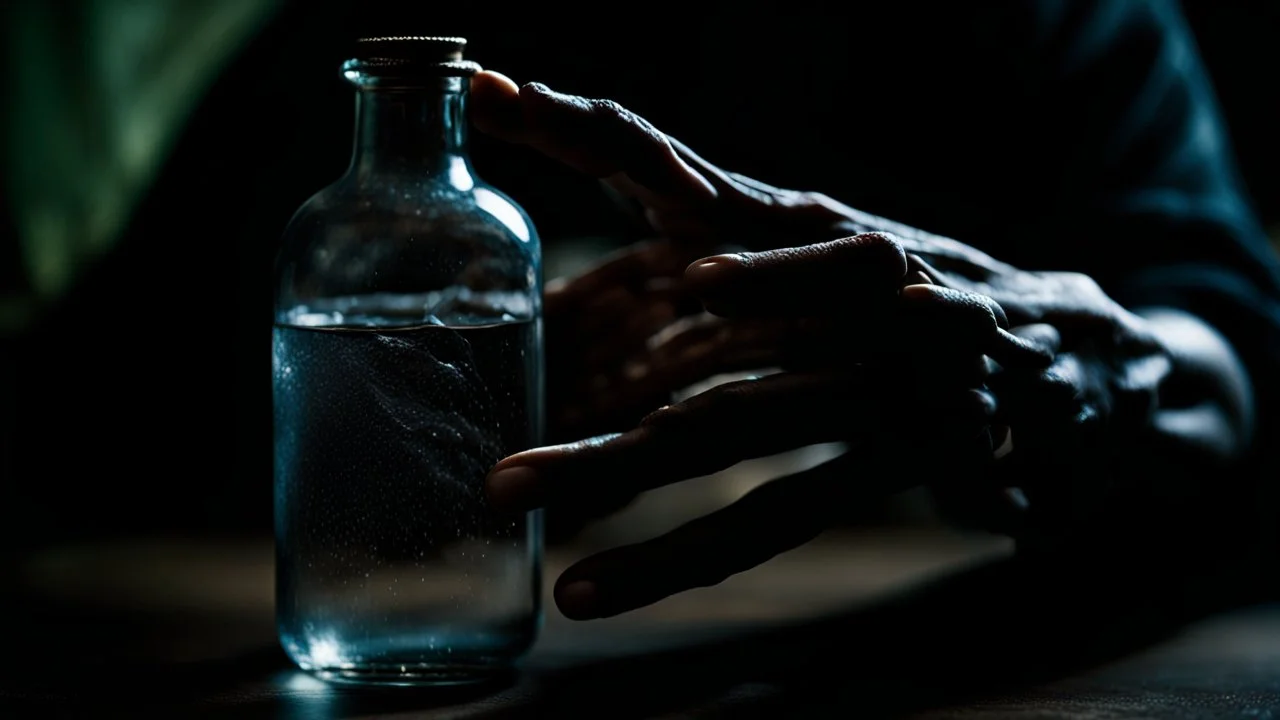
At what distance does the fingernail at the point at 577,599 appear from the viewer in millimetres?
671

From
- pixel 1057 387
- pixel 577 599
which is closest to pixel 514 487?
pixel 577 599

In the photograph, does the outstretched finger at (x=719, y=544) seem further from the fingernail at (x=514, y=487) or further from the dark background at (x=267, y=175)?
the dark background at (x=267, y=175)

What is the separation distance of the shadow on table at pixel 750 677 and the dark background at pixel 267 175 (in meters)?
0.65

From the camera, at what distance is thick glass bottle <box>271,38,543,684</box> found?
0.71 metres

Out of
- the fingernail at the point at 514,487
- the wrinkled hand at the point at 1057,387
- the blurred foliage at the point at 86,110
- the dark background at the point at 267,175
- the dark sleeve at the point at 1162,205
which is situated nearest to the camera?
the fingernail at the point at 514,487

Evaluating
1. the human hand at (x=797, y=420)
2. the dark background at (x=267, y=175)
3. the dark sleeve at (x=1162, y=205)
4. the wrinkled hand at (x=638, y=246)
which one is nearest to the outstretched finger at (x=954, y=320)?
the human hand at (x=797, y=420)

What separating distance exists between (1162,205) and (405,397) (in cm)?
87

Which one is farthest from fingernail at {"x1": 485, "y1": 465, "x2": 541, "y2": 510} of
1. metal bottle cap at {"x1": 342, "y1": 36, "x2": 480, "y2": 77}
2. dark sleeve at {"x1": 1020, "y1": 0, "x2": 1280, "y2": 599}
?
dark sleeve at {"x1": 1020, "y1": 0, "x2": 1280, "y2": 599}

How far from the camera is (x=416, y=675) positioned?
2.33ft

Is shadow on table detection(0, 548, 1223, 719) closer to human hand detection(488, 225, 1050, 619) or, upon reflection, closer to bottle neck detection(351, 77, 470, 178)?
human hand detection(488, 225, 1050, 619)

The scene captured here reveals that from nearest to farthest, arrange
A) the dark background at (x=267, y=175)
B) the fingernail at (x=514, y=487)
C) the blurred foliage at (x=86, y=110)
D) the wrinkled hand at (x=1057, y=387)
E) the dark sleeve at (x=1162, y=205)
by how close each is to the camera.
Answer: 1. the fingernail at (x=514, y=487)
2. the wrinkled hand at (x=1057, y=387)
3. the dark sleeve at (x=1162, y=205)
4. the dark background at (x=267, y=175)
5. the blurred foliage at (x=86, y=110)

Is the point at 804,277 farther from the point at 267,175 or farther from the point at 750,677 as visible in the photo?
the point at 267,175

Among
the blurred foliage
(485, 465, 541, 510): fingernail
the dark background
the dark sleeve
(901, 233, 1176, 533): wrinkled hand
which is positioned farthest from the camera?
the blurred foliage

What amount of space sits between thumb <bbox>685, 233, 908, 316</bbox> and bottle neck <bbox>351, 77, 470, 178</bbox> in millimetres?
187
